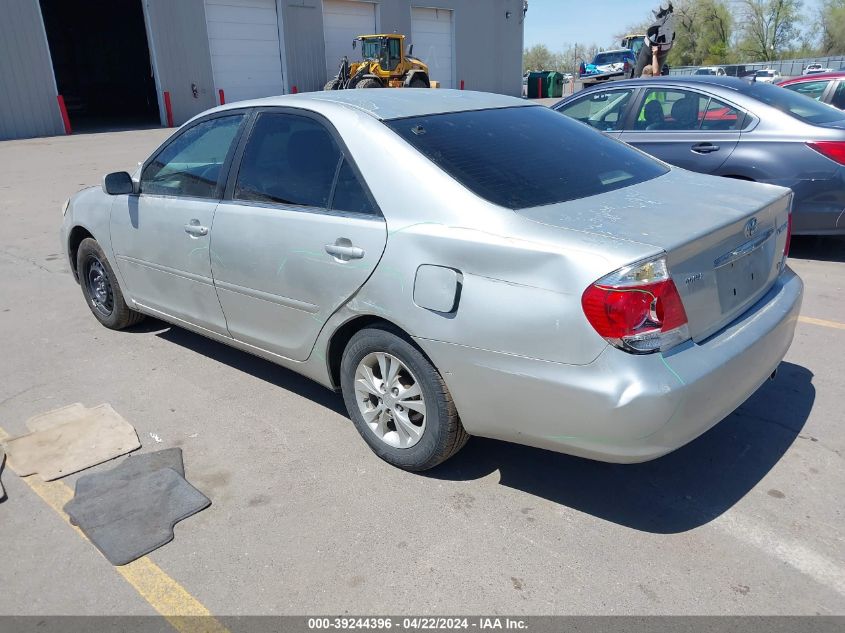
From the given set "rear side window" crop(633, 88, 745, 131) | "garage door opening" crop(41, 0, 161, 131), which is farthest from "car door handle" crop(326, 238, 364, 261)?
"garage door opening" crop(41, 0, 161, 131)

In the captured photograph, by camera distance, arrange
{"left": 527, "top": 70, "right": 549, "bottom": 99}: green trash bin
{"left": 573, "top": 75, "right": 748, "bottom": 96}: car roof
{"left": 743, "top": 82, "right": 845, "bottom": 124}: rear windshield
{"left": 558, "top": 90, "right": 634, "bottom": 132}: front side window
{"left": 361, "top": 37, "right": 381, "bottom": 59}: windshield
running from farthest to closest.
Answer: {"left": 527, "top": 70, "right": 549, "bottom": 99}: green trash bin → {"left": 361, "top": 37, "right": 381, "bottom": 59}: windshield → {"left": 558, "top": 90, "right": 634, "bottom": 132}: front side window → {"left": 573, "top": 75, "right": 748, "bottom": 96}: car roof → {"left": 743, "top": 82, "right": 845, "bottom": 124}: rear windshield

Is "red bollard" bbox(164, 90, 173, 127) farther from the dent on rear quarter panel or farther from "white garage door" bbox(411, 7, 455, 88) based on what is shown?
the dent on rear quarter panel

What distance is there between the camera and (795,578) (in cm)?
255

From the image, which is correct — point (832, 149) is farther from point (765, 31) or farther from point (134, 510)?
point (765, 31)

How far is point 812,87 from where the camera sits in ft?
33.6

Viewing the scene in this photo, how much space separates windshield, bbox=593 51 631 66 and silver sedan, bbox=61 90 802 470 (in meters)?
35.8

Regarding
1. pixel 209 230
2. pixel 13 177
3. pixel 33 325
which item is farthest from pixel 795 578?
pixel 13 177

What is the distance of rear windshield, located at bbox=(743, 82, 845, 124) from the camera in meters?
6.23

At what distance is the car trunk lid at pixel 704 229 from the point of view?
2.63 meters

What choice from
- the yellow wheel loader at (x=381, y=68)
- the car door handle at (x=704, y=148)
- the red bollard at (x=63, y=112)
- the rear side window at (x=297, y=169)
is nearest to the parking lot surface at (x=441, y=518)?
the rear side window at (x=297, y=169)

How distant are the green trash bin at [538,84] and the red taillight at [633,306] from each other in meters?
37.4

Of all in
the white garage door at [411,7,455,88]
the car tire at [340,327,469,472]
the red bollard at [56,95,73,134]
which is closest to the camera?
the car tire at [340,327,469,472]

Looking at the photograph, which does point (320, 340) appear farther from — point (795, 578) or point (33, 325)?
point (33, 325)

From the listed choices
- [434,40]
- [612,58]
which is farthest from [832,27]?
[434,40]
